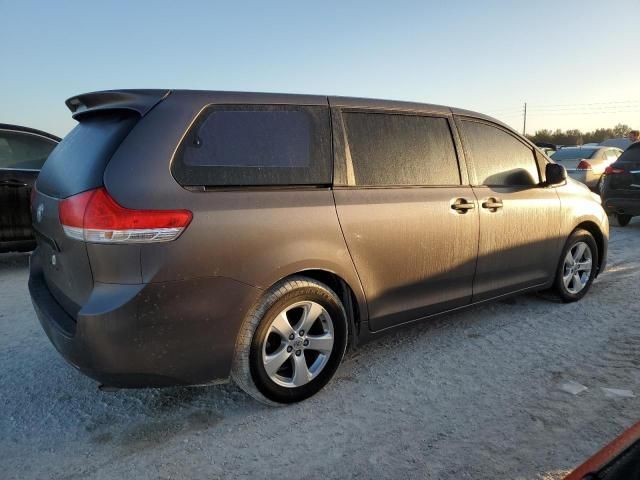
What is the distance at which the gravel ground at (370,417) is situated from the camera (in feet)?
7.30

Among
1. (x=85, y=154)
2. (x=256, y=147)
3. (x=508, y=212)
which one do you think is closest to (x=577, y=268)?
(x=508, y=212)

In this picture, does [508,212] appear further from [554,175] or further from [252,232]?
[252,232]

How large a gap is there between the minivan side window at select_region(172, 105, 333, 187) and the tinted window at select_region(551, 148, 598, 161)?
11.4 meters

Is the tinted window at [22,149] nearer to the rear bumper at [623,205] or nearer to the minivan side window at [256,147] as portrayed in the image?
the minivan side window at [256,147]

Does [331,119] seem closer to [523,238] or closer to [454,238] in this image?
[454,238]

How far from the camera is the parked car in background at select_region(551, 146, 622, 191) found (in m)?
11.7

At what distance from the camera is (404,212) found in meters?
3.09

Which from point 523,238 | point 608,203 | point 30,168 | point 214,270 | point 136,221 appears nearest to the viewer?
point 136,221

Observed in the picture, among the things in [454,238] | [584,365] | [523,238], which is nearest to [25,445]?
[454,238]

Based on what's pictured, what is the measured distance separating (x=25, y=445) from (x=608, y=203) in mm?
9103

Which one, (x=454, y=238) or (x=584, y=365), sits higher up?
(x=454, y=238)

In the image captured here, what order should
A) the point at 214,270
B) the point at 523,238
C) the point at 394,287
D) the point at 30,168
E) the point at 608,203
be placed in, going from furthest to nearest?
1. the point at 608,203
2. the point at 30,168
3. the point at 523,238
4. the point at 394,287
5. the point at 214,270

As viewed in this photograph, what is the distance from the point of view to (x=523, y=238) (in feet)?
12.6

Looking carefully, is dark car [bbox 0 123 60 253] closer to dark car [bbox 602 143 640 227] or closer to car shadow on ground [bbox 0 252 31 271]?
car shadow on ground [bbox 0 252 31 271]
